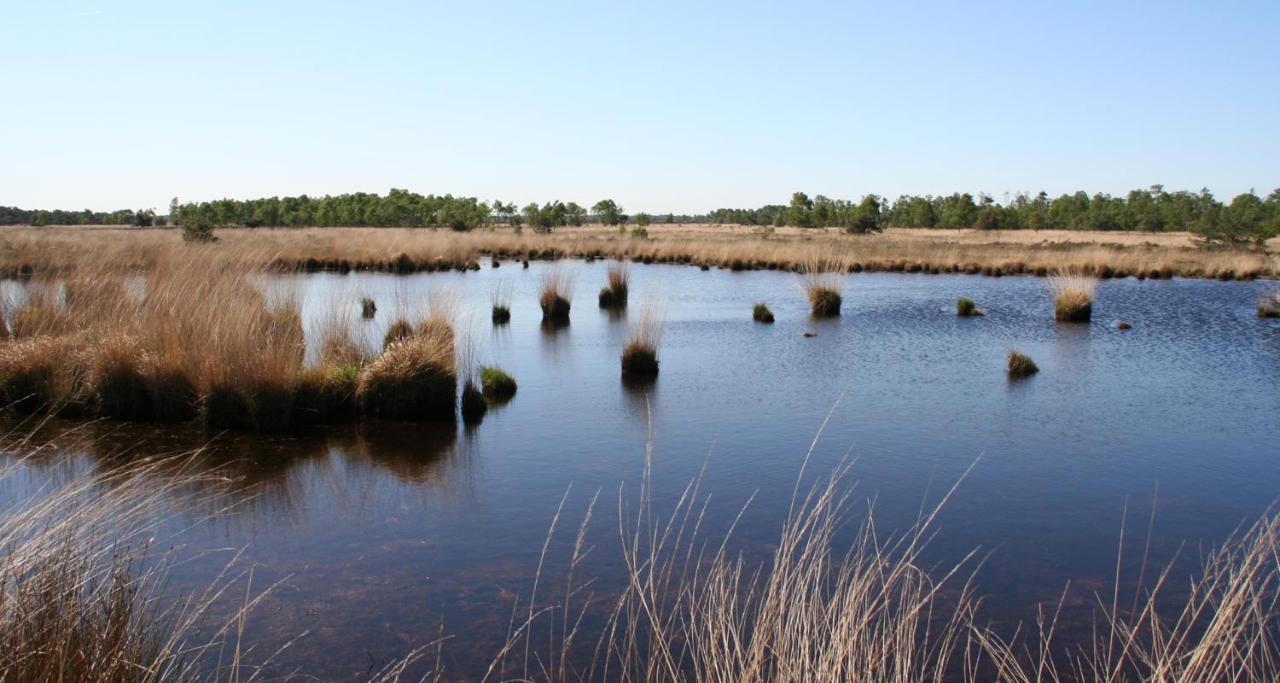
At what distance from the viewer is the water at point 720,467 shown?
5.75 m

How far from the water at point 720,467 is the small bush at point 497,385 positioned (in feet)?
1.02

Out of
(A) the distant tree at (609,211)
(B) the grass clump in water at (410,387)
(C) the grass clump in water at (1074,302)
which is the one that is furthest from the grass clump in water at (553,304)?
(A) the distant tree at (609,211)

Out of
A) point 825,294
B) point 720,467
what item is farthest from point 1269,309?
point 720,467

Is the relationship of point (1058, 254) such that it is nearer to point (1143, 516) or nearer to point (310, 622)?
point (1143, 516)

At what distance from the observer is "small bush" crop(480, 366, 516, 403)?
37.7ft

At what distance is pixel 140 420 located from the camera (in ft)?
31.8

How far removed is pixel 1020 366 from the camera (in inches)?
532

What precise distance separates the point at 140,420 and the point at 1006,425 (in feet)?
31.3

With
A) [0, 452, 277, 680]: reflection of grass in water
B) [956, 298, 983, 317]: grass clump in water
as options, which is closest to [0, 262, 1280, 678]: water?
[0, 452, 277, 680]: reflection of grass in water

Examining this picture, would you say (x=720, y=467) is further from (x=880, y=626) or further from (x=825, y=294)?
(x=825, y=294)

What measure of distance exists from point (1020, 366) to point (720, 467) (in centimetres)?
723

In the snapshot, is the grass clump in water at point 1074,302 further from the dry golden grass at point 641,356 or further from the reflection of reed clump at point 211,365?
the reflection of reed clump at point 211,365

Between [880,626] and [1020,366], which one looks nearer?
[880,626]

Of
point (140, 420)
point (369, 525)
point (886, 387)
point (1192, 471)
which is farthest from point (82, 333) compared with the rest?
point (1192, 471)
